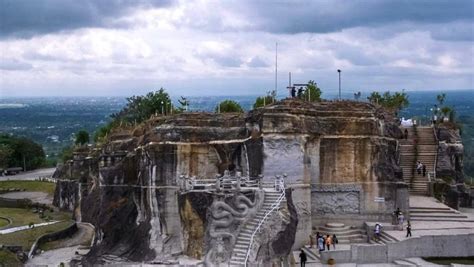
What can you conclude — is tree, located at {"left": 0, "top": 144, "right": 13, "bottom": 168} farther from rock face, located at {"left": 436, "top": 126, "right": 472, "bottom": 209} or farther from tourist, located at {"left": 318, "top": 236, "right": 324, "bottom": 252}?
tourist, located at {"left": 318, "top": 236, "right": 324, "bottom": 252}

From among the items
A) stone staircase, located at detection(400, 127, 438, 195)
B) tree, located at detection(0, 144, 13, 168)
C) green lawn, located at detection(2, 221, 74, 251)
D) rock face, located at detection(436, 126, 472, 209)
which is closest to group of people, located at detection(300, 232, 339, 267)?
stone staircase, located at detection(400, 127, 438, 195)

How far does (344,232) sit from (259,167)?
6426 millimetres

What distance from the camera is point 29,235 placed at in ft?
143

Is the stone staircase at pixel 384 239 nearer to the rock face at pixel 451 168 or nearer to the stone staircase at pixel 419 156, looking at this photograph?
the stone staircase at pixel 419 156

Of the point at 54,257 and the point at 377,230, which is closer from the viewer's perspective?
the point at 377,230

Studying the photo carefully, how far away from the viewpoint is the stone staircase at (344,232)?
35.2 m

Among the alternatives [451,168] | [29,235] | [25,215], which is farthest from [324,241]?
Result: [25,215]

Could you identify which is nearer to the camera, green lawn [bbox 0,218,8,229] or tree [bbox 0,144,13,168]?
green lawn [bbox 0,218,8,229]

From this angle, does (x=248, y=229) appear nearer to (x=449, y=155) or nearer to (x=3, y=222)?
(x=449, y=155)

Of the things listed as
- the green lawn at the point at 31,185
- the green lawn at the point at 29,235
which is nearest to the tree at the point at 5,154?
the green lawn at the point at 31,185

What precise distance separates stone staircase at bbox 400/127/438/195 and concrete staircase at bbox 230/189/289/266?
1772 centimetres

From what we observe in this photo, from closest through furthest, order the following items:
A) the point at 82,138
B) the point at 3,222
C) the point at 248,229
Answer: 1. the point at 248,229
2. the point at 3,222
3. the point at 82,138

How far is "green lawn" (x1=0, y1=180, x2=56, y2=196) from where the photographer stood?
69.4 metres

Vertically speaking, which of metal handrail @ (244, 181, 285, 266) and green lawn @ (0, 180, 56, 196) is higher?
metal handrail @ (244, 181, 285, 266)
